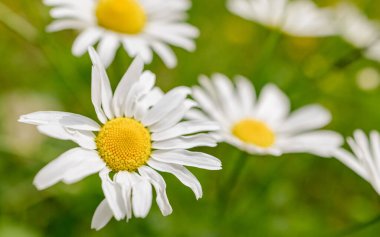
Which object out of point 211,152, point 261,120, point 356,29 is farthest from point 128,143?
point 356,29

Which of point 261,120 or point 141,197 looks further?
point 261,120

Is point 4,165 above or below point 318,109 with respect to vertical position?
below

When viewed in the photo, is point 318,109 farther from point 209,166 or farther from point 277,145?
point 209,166

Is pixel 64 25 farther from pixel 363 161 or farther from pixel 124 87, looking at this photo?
pixel 363 161

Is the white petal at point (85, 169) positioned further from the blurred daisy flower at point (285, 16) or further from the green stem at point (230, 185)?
the blurred daisy flower at point (285, 16)

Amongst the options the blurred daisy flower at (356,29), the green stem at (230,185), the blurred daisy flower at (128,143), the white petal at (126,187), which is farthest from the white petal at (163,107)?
the blurred daisy flower at (356,29)

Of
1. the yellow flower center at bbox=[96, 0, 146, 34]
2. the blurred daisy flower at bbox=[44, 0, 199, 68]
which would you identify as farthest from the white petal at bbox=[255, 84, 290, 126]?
the yellow flower center at bbox=[96, 0, 146, 34]

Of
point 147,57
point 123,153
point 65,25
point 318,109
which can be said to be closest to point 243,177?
point 318,109
